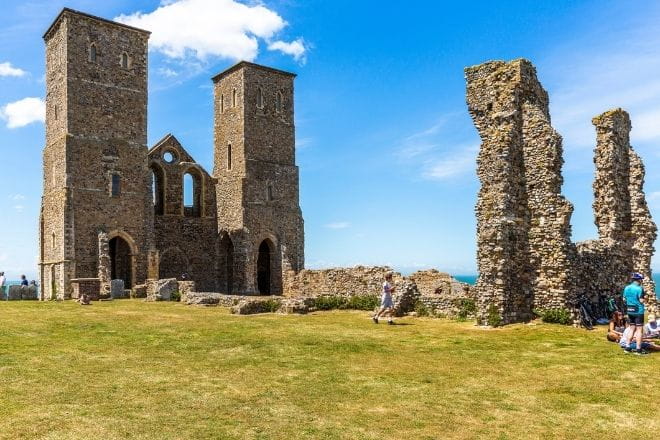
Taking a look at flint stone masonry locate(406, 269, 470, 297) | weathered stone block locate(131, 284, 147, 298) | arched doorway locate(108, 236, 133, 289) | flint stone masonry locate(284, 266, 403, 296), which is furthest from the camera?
arched doorway locate(108, 236, 133, 289)

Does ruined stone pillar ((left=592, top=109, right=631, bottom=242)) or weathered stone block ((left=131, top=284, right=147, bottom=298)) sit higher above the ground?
ruined stone pillar ((left=592, top=109, right=631, bottom=242))

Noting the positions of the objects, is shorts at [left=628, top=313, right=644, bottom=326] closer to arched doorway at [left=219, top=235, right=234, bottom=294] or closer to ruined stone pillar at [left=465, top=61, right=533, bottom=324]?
ruined stone pillar at [left=465, top=61, right=533, bottom=324]

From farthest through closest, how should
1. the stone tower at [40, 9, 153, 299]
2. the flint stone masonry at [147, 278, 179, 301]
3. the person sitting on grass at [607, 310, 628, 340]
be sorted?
the stone tower at [40, 9, 153, 299] < the flint stone masonry at [147, 278, 179, 301] < the person sitting on grass at [607, 310, 628, 340]

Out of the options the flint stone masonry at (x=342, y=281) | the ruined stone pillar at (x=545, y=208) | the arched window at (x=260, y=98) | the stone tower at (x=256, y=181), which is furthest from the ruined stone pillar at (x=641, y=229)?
the arched window at (x=260, y=98)

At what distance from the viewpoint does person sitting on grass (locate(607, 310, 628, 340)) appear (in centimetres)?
1362

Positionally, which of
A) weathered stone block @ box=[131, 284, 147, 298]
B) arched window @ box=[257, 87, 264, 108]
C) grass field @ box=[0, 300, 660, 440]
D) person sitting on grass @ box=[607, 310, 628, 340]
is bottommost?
grass field @ box=[0, 300, 660, 440]

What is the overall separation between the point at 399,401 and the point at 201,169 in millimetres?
35432

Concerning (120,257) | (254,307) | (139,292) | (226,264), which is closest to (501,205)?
(254,307)

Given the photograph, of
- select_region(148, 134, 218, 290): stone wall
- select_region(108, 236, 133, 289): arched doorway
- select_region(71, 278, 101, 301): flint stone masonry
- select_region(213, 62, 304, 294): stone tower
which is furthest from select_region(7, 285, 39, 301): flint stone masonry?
select_region(213, 62, 304, 294): stone tower

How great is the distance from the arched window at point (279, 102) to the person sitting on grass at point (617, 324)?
32034mm

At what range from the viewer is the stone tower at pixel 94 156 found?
33.2 meters

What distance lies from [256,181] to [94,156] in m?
11.2

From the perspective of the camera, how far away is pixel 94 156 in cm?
3422

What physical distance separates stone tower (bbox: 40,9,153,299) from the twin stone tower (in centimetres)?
8
